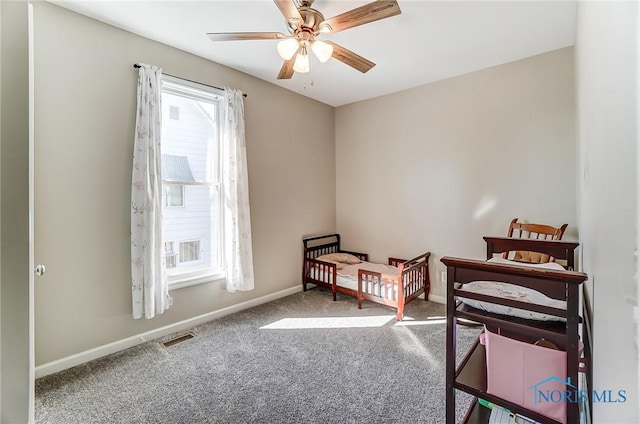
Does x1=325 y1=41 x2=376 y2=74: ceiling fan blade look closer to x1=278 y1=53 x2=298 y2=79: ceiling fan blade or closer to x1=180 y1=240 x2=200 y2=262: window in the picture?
x1=278 y1=53 x2=298 y2=79: ceiling fan blade

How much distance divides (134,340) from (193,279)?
666mm

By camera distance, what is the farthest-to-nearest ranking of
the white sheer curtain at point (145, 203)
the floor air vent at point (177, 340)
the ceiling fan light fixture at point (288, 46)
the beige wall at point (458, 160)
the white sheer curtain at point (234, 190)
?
1. the white sheer curtain at point (234, 190)
2. the beige wall at point (458, 160)
3. the floor air vent at point (177, 340)
4. the white sheer curtain at point (145, 203)
5. the ceiling fan light fixture at point (288, 46)

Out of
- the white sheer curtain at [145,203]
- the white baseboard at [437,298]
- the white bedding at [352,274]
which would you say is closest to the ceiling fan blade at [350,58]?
the white sheer curtain at [145,203]

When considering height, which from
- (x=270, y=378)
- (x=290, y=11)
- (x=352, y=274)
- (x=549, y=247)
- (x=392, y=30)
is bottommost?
(x=270, y=378)

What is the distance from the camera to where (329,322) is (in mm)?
2900

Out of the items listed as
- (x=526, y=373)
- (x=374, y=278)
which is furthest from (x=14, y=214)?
(x=374, y=278)

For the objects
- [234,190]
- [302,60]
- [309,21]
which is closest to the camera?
[309,21]

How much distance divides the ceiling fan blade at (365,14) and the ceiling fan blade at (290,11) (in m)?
0.15

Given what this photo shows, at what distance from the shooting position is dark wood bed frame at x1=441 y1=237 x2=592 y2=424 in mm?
1052

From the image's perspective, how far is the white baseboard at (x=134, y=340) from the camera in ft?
6.76

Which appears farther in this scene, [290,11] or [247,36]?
[247,36]

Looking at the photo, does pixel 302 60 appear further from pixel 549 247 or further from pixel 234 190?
pixel 549 247

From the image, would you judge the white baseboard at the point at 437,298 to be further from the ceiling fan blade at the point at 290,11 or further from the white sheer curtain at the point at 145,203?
the ceiling fan blade at the point at 290,11

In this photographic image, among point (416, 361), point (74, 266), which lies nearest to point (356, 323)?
point (416, 361)
